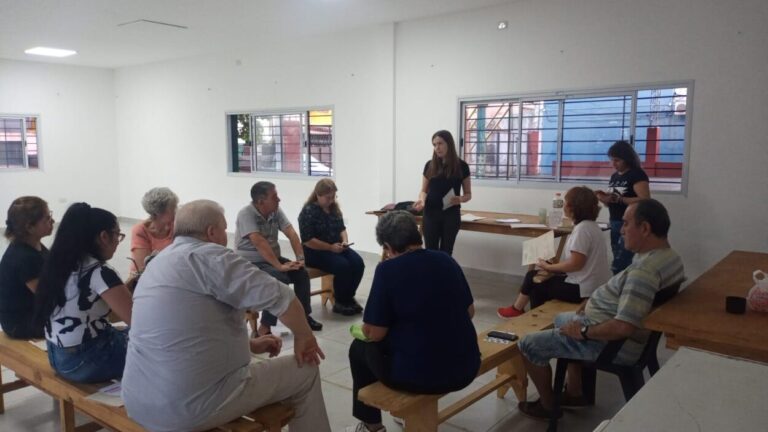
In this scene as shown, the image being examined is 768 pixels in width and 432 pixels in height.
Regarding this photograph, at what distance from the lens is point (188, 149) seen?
8.91 meters

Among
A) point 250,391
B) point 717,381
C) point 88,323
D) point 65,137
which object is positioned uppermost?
point 65,137

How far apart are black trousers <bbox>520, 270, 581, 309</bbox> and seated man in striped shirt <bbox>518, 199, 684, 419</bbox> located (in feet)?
2.66

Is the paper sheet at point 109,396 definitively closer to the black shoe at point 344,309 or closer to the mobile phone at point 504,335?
the mobile phone at point 504,335

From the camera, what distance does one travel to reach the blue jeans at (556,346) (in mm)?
2359

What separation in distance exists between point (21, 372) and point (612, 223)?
384 centimetres

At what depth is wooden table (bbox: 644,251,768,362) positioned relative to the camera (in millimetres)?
1784

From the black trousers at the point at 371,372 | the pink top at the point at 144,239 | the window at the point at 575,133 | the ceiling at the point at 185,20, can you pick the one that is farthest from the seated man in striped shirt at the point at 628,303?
the ceiling at the point at 185,20

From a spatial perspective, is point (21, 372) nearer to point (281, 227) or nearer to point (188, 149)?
point (281, 227)

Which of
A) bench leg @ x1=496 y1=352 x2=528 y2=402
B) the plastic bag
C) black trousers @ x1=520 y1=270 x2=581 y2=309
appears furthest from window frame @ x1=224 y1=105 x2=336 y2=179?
the plastic bag

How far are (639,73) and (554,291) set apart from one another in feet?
7.90

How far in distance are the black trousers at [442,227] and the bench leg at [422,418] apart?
8.99 ft

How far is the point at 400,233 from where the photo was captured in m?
2.21

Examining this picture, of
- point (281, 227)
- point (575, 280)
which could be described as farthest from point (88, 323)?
point (575, 280)

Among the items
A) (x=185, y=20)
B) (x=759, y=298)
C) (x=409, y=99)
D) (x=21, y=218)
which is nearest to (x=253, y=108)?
(x=185, y=20)
